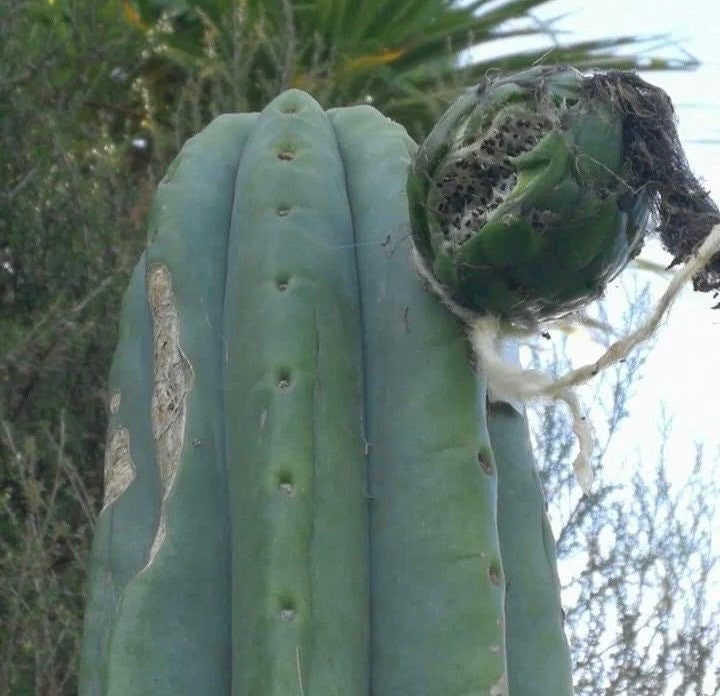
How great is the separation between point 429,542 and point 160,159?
3.34 meters

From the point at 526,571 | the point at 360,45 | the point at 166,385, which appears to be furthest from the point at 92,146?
the point at 526,571

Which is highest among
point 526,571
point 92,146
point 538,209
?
point 538,209

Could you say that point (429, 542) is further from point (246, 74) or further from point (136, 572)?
point (246, 74)

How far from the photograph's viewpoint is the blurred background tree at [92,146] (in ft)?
14.6

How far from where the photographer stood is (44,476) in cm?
482

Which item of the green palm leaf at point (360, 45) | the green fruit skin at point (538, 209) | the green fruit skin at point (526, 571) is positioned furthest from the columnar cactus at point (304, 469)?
the green palm leaf at point (360, 45)

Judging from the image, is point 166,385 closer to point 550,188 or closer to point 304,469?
point 304,469

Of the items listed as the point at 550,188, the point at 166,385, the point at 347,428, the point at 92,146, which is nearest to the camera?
the point at 550,188

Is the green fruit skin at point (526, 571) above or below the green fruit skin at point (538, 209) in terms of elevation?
below

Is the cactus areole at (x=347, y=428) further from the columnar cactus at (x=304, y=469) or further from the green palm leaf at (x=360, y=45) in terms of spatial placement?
the green palm leaf at (x=360, y=45)

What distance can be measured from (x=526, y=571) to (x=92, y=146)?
11.8 feet

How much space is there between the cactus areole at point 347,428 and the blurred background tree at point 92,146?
1729 mm

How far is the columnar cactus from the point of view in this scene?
2.13 meters

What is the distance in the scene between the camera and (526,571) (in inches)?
92.0
